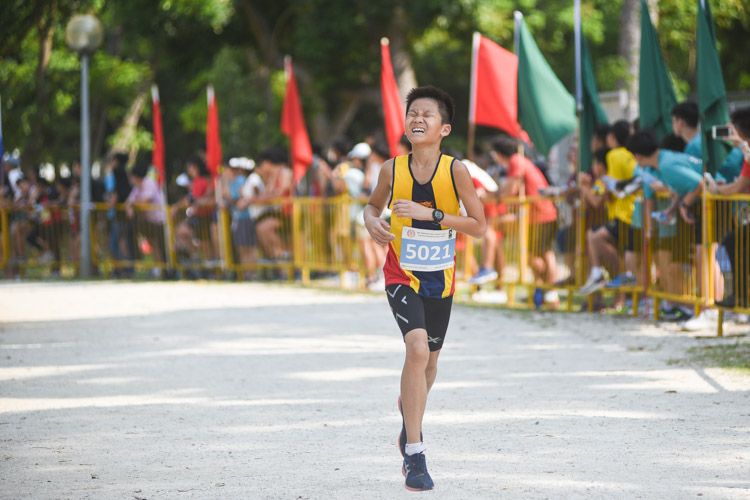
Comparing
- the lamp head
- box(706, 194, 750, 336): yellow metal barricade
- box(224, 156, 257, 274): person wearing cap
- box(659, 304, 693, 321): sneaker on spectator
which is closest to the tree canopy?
the lamp head

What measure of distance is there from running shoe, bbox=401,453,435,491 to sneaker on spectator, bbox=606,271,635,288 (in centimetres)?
686

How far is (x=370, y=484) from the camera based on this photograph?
193 inches

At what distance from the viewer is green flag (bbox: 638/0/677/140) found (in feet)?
36.4

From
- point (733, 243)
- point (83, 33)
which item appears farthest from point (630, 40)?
point (733, 243)

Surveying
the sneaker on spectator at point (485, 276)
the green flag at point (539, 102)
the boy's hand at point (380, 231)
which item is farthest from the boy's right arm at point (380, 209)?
the sneaker on spectator at point (485, 276)

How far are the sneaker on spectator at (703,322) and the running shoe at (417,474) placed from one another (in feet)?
19.0

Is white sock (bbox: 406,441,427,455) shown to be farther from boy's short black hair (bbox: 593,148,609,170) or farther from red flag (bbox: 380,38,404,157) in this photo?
red flag (bbox: 380,38,404,157)

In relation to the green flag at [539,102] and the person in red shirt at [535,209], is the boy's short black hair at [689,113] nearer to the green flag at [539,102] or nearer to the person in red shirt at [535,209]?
the green flag at [539,102]

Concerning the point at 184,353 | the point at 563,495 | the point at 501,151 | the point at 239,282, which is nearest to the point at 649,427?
the point at 563,495

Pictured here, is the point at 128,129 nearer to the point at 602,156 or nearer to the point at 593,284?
the point at 602,156

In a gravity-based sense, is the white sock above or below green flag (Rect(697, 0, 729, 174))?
below

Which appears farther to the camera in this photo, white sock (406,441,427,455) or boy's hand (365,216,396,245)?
boy's hand (365,216,396,245)

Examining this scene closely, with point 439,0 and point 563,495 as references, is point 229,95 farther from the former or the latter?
point 563,495

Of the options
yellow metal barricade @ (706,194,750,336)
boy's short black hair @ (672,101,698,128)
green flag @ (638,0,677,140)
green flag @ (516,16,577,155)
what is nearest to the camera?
yellow metal barricade @ (706,194,750,336)
